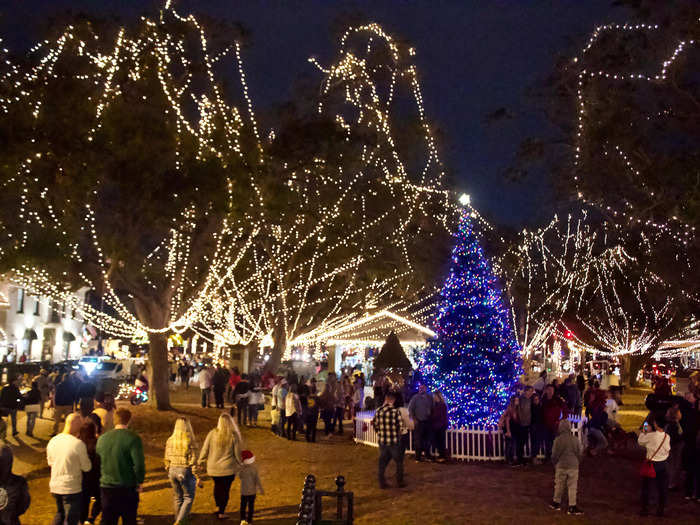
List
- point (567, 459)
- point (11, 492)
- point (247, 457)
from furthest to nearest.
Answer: point (567, 459) < point (247, 457) < point (11, 492)

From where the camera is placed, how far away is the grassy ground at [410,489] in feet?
32.0

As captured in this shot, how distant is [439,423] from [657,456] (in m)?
5.01

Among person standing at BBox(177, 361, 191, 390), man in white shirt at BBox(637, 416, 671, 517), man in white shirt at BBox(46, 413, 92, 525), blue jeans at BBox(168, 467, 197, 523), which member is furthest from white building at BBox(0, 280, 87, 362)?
man in white shirt at BBox(637, 416, 671, 517)

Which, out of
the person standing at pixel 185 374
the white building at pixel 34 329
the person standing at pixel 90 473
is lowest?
the person standing at pixel 90 473

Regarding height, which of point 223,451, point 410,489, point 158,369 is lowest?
point 410,489

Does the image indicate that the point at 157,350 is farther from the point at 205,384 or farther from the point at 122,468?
the point at 122,468

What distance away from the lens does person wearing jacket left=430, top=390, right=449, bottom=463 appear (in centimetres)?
1445

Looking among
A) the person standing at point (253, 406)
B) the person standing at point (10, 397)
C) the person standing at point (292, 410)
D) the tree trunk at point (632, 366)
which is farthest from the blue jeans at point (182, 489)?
the tree trunk at point (632, 366)

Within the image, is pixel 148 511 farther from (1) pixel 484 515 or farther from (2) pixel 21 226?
(2) pixel 21 226

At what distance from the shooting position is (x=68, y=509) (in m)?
7.61

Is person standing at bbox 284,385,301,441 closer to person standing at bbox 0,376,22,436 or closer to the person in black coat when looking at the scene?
the person in black coat

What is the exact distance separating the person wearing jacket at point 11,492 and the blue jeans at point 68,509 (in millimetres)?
950

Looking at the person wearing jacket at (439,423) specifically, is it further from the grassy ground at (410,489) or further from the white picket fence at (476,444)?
the grassy ground at (410,489)

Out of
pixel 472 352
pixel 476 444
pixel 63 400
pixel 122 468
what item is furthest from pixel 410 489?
pixel 63 400
